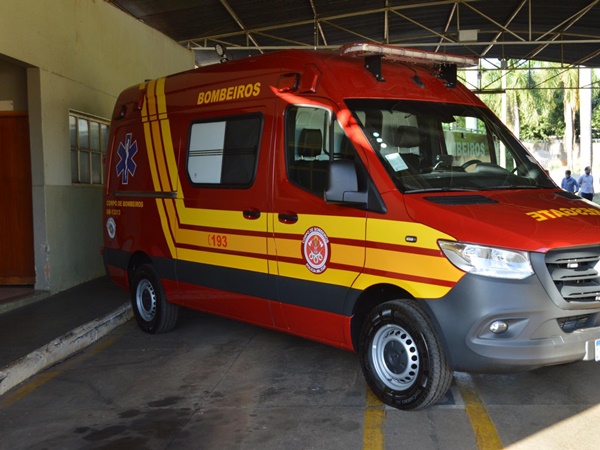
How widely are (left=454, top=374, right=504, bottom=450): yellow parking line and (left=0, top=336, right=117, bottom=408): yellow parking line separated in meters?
3.54

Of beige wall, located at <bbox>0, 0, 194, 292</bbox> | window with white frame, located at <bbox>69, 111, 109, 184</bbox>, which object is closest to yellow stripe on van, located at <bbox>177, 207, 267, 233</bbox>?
beige wall, located at <bbox>0, 0, 194, 292</bbox>

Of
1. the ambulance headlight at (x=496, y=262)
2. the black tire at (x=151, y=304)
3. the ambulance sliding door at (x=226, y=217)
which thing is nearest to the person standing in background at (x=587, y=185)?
the black tire at (x=151, y=304)

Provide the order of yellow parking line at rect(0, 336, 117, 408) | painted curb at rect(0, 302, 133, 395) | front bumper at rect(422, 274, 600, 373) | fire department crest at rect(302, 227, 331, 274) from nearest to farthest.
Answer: front bumper at rect(422, 274, 600, 373) < fire department crest at rect(302, 227, 331, 274) < yellow parking line at rect(0, 336, 117, 408) < painted curb at rect(0, 302, 133, 395)

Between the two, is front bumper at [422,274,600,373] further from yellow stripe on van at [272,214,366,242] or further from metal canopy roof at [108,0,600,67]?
metal canopy roof at [108,0,600,67]

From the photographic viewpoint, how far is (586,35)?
18.2 m

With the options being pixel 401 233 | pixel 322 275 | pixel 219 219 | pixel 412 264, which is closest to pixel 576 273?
pixel 412 264

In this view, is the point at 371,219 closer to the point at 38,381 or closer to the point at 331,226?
the point at 331,226

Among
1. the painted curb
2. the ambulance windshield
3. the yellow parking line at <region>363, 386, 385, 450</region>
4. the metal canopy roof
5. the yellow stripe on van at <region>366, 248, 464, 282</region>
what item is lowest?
the yellow parking line at <region>363, 386, 385, 450</region>

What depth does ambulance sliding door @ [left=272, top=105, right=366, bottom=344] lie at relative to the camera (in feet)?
15.9

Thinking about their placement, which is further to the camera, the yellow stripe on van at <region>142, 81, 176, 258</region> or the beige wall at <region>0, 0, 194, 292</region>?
the beige wall at <region>0, 0, 194, 292</region>

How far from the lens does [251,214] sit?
18.4 feet

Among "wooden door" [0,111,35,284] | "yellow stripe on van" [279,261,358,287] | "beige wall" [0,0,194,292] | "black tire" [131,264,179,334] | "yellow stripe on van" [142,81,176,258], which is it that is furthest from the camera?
"wooden door" [0,111,35,284]

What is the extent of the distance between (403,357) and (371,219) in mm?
989

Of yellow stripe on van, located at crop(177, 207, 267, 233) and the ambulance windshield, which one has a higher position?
the ambulance windshield
